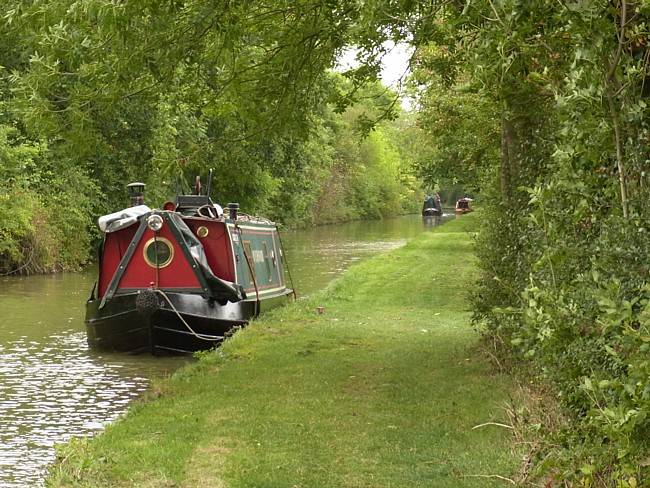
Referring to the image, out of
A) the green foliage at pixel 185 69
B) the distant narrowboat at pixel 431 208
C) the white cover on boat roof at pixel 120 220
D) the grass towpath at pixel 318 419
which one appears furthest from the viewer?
the distant narrowboat at pixel 431 208

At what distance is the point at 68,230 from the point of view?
98.0ft

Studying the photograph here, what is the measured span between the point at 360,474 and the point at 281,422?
1956mm

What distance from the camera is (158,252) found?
16.0 metres

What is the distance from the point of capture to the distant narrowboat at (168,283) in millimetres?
15367

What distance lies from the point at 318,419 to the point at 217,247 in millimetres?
8561

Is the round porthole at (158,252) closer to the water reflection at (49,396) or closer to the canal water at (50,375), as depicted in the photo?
the canal water at (50,375)

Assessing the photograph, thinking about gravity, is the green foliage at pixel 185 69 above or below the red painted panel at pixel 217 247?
above

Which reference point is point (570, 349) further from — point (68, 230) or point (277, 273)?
point (68, 230)

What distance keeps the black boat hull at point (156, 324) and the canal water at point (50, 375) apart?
9.7 inches

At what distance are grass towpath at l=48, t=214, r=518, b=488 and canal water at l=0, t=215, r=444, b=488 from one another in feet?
2.31

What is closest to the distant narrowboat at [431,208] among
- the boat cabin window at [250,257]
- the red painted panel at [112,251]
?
the boat cabin window at [250,257]

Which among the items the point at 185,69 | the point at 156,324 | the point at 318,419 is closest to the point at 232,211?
the point at 156,324

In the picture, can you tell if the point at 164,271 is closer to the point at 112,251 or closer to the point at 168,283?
the point at 168,283


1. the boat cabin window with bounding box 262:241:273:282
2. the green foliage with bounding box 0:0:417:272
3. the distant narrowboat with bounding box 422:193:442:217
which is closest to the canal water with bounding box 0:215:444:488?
the green foliage with bounding box 0:0:417:272
